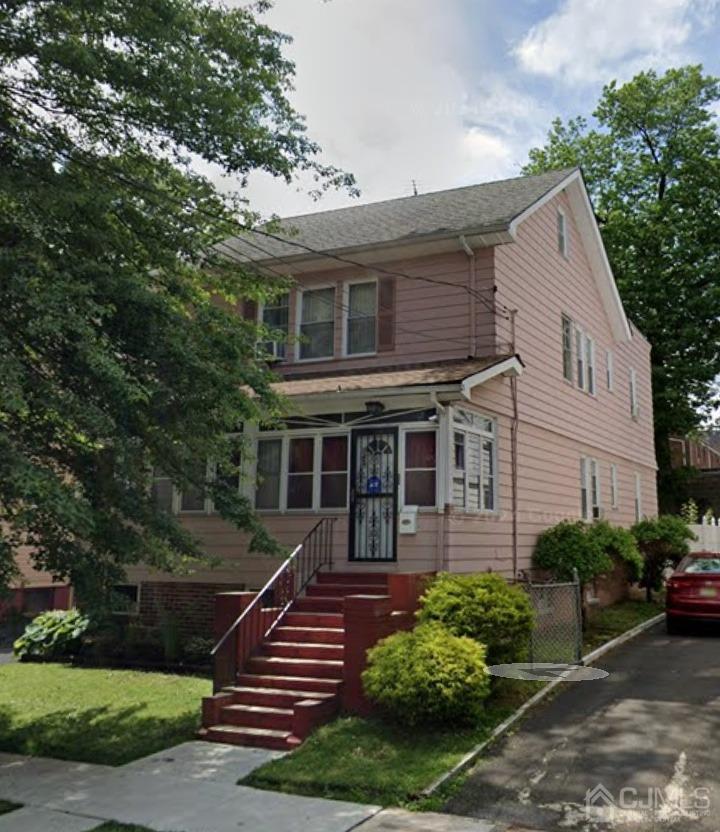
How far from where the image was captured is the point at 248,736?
8.12 metres

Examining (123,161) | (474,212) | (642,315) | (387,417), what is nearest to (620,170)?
(642,315)

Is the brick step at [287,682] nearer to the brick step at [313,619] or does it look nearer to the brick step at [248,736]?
the brick step at [248,736]

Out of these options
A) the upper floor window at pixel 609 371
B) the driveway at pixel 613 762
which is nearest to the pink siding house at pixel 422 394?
the upper floor window at pixel 609 371

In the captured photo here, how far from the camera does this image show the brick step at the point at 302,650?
9422 mm

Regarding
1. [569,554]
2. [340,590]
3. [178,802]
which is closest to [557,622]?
[340,590]

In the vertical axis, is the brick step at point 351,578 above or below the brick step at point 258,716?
above

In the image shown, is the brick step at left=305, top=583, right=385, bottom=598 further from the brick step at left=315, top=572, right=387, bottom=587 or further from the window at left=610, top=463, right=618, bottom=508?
→ the window at left=610, top=463, right=618, bottom=508

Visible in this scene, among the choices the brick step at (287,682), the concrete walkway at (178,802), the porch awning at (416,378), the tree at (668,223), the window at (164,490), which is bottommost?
the concrete walkway at (178,802)

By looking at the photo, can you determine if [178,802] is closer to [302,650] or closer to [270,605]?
[302,650]

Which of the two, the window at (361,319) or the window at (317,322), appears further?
the window at (317,322)

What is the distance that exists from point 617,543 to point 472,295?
19.8 ft

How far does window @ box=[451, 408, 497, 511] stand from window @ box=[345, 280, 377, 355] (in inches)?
108

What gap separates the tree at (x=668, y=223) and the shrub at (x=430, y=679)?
21.1m

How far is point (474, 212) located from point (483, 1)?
4855 millimetres
